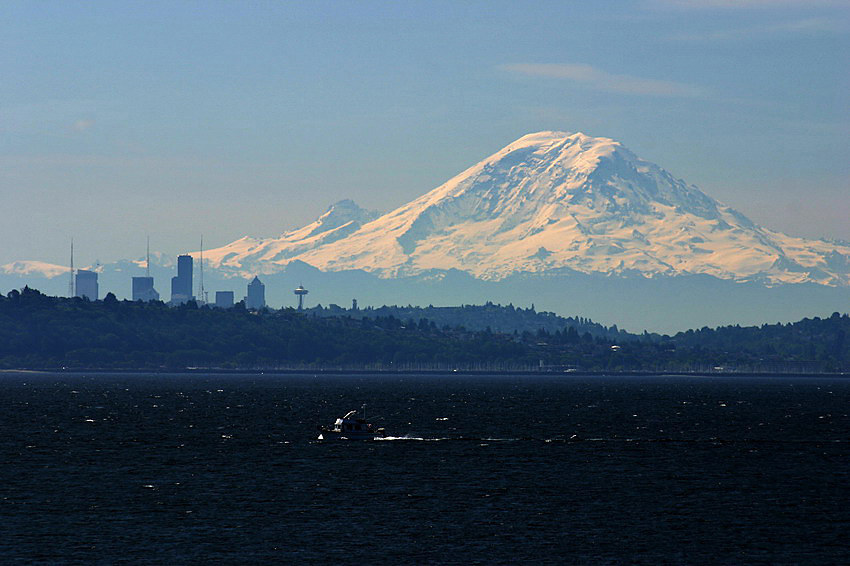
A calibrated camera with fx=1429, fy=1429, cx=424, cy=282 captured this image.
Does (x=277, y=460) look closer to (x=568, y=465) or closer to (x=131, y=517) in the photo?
(x=568, y=465)

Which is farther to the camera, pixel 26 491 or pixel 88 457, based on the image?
pixel 88 457

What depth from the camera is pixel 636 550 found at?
104 m

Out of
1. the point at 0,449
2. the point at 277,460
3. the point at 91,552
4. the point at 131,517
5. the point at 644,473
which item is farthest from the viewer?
the point at 0,449

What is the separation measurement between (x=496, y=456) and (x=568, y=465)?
537 inches

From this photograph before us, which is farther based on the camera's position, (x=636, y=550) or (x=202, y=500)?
(x=202, y=500)

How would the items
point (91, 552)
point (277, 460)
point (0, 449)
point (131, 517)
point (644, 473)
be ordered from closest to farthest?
point (91, 552) < point (131, 517) < point (644, 473) < point (277, 460) < point (0, 449)

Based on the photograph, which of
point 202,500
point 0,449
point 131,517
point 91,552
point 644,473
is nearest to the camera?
point 91,552

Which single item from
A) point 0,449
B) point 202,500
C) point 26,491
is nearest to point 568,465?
point 202,500

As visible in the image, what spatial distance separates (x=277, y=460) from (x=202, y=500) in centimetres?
3986

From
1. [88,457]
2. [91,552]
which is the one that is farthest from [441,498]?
[88,457]

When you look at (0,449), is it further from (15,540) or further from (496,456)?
(15,540)

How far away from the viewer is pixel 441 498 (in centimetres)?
13250

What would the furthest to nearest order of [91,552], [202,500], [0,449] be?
[0,449] < [202,500] < [91,552]

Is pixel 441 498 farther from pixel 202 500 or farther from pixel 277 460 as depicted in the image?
pixel 277 460
